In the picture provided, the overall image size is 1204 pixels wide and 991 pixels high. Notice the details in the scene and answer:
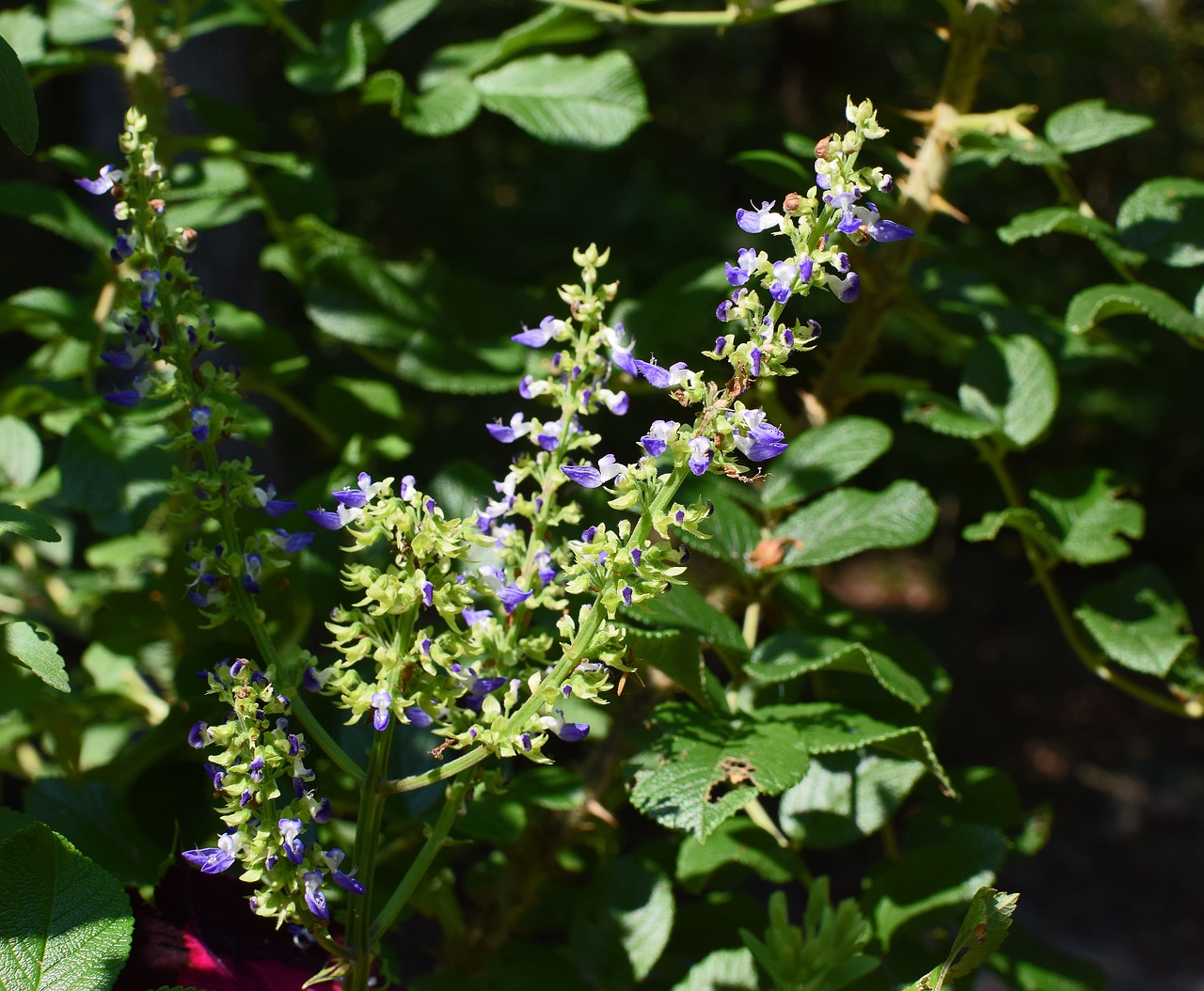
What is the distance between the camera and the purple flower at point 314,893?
623 millimetres

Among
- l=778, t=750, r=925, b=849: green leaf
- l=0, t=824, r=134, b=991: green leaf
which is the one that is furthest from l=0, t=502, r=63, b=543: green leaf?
l=778, t=750, r=925, b=849: green leaf

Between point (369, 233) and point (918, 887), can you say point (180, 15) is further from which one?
point (369, 233)

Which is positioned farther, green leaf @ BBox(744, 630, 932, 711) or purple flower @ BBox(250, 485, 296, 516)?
green leaf @ BBox(744, 630, 932, 711)

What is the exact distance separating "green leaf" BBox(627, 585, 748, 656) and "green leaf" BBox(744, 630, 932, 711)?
3 cm

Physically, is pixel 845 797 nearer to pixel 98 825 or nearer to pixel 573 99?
pixel 98 825

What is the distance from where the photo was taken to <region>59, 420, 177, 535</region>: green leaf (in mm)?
964

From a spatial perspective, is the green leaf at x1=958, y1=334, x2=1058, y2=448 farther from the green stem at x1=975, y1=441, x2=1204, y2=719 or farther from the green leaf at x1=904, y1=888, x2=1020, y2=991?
the green leaf at x1=904, y1=888, x2=1020, y2=991

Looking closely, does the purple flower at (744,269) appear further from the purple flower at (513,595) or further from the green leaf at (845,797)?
the green leaf at (845,797)

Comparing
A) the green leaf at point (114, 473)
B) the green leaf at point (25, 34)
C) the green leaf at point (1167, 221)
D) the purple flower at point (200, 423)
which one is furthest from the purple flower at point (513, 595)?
the green leaf at point (25, 34)

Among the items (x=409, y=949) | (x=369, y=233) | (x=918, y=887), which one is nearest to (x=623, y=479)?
(x=918, y=887)

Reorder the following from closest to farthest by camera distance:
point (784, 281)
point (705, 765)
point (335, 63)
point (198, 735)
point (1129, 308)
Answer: point (784, 281), point (198, 735), point (705, 765), point (1129, 308), point (335, 63)

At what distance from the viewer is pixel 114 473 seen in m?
0.98

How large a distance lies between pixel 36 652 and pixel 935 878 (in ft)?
2.35

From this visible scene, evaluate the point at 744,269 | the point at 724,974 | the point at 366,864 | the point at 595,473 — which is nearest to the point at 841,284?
the point at 744,269
